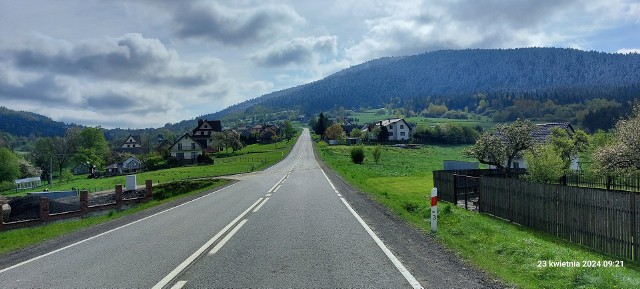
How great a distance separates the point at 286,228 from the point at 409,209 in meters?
6.56

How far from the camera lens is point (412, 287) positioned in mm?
5953

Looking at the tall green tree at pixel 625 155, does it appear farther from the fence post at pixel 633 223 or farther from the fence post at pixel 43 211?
the fence post at pixel 43 211

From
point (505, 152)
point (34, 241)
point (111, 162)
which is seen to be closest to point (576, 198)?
point (34, 241)

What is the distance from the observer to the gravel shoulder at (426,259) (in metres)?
6.40

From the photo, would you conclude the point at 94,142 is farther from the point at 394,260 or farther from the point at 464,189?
the point at 394,260

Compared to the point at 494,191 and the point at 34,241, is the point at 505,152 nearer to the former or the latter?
the point at 494,191

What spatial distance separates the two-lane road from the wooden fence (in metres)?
6.09

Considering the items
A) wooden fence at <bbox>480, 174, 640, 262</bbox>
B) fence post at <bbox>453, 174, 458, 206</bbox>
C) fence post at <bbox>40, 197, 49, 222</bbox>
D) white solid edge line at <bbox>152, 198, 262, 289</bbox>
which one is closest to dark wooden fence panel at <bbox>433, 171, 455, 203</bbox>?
fence post at <bbox>453, 174, 458, 206</bbox>

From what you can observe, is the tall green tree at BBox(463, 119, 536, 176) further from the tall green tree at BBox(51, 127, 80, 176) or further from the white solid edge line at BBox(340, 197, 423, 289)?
the tall green tree at BBox(51, 127, 80, 176)

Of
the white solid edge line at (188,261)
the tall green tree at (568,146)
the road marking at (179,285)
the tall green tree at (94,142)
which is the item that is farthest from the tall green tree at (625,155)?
the tall green tree at (94,142)

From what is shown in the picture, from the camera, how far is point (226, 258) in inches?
313

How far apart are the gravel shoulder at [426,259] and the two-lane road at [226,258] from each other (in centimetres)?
25

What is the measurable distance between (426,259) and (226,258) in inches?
146

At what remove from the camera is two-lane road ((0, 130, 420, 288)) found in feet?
21.4
